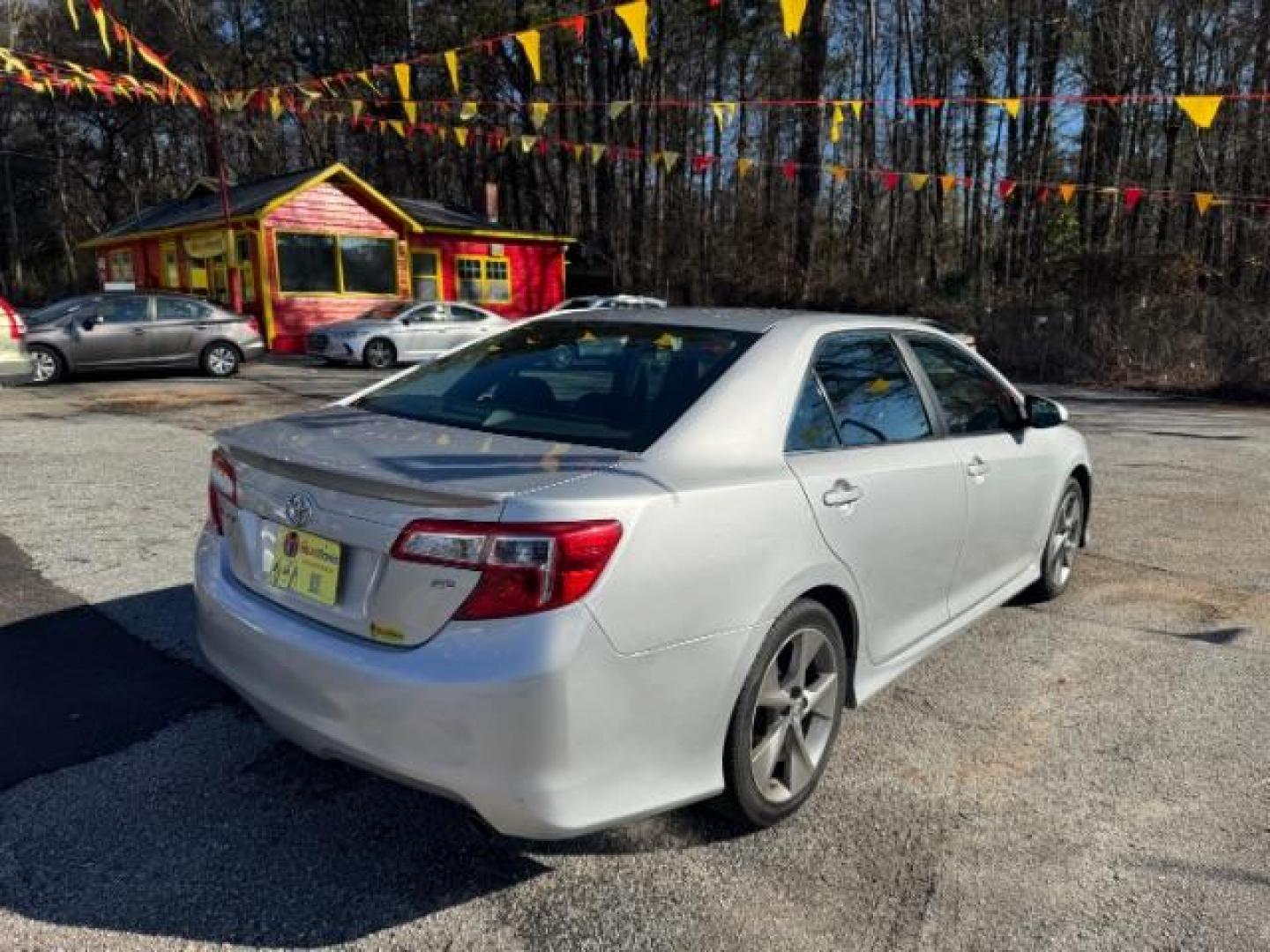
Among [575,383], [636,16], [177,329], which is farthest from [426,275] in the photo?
[575,383]

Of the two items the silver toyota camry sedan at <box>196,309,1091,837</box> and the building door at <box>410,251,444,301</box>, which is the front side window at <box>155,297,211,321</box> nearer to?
the building door at <box>410,251,444,301</box>

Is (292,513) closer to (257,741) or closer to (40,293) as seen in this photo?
(257,741)

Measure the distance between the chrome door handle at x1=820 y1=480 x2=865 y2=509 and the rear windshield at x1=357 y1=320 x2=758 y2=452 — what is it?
49 cm

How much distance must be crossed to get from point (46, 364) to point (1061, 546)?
15330 mm

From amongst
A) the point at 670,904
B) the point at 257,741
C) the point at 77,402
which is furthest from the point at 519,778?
the point at 77,402

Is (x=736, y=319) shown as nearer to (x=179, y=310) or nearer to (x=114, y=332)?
(x=114, y=332)

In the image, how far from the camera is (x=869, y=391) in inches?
134

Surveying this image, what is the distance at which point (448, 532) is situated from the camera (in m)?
2.21

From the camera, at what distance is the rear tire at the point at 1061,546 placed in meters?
4.71

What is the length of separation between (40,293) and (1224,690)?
5583 cm

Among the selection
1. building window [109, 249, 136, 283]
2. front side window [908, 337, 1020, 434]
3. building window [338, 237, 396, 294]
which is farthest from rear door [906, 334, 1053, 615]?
building window [109, 249, 136, 283]

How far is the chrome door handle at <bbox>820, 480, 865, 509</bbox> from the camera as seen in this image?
2.86m

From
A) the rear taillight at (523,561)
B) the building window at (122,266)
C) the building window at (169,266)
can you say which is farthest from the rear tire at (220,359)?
the rear taillight at (523,561)

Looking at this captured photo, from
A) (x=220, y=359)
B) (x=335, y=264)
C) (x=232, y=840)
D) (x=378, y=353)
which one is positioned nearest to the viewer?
(x=232, y=840)
